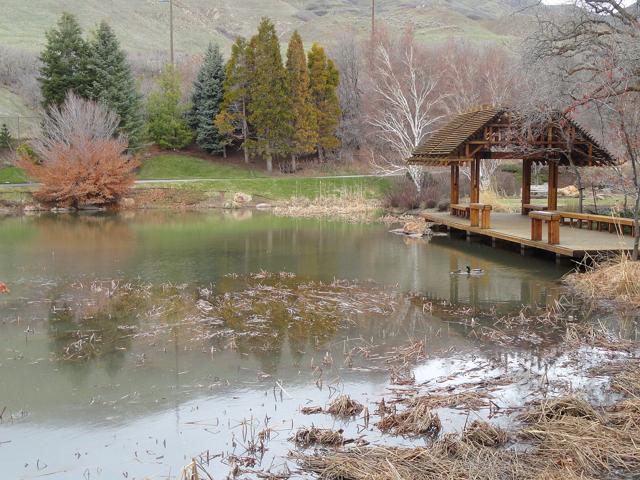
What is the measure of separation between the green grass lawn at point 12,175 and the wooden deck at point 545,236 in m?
22.1

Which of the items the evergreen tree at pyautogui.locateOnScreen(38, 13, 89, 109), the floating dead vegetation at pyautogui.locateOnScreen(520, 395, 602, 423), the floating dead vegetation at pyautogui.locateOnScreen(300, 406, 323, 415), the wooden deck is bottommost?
the floating dead vegetation at pyautogui.locateOnScreen(300, 406, 323, 415)

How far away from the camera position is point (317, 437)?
612cm

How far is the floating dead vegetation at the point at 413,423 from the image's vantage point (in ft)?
20.6

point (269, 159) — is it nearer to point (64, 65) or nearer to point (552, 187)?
point (64, 65)

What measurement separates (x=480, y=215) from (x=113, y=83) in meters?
24.3

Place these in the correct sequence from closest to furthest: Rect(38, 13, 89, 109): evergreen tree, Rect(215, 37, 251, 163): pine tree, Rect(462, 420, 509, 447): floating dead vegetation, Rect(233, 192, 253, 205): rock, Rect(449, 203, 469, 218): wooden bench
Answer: Rect(462, 420, 509, 447): floating dead vegetation
Rect(449, 203, 469, 218): wooden bench
Rect(233, 192, 253, 205): rock
Rect(38, 13, 89, 109): evergreen tree
Rect(215, 37, 251, 163): pine tree

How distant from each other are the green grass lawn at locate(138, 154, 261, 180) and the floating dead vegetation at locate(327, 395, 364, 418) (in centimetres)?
3211

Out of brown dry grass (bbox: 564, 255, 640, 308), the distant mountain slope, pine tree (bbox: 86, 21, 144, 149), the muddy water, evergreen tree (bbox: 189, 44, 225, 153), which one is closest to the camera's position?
the muddy water

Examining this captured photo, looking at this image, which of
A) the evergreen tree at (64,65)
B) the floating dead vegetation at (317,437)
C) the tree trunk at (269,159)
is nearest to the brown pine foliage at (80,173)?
the evergreen tree at (64,65)

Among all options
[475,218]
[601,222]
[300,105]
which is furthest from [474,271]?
[300,105]

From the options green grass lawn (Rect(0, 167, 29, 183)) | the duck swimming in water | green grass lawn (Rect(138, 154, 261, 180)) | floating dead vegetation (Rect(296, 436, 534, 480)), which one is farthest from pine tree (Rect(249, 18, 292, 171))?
floating dead vegetation (Rect(296, 436, 534, 480))

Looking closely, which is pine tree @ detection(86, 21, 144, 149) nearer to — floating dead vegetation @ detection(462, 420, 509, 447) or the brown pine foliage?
the brown pine foliage

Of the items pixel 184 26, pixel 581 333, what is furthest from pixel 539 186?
pixel 184 26

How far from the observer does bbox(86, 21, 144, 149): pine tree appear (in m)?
37.0
